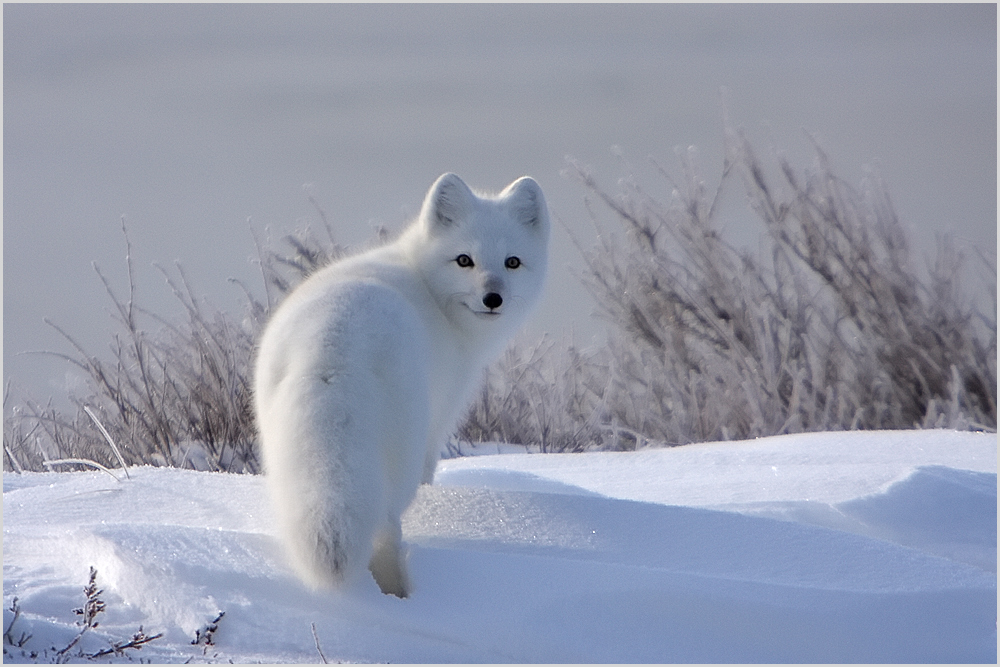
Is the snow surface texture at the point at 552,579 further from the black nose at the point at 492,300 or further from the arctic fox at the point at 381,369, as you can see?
the black nose at the point at 492,300

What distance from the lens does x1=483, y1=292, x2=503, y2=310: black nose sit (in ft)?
9.41

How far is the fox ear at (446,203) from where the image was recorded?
3135mm

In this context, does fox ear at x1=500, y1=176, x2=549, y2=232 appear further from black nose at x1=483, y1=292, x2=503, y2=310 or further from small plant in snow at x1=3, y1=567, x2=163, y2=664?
small plant in snow at x1=3, y1=567, x2=163, y2=664

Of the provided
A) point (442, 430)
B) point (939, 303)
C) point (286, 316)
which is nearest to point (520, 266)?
point (442, 430)

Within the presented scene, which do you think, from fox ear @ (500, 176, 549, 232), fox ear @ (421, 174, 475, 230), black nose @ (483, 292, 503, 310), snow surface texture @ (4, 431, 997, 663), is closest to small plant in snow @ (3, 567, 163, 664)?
snow surface texture @ (4, 431, 997, 663)

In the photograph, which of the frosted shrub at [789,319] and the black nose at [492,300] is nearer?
the black nose at [492,300]

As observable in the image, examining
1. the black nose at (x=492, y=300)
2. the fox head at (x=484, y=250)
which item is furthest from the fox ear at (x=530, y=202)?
the black nose at (x=492, y=300)

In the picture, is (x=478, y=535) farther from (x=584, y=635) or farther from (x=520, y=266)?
(x=520, y=266)

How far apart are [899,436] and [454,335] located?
6.89ft

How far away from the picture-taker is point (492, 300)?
2871 millimetres

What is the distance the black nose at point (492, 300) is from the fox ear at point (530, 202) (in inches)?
21.1

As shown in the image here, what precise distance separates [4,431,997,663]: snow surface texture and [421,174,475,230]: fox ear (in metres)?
0.91

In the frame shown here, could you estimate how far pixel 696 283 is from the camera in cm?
601

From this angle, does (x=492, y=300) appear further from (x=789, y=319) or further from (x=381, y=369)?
Result: (x=789, y=319)
